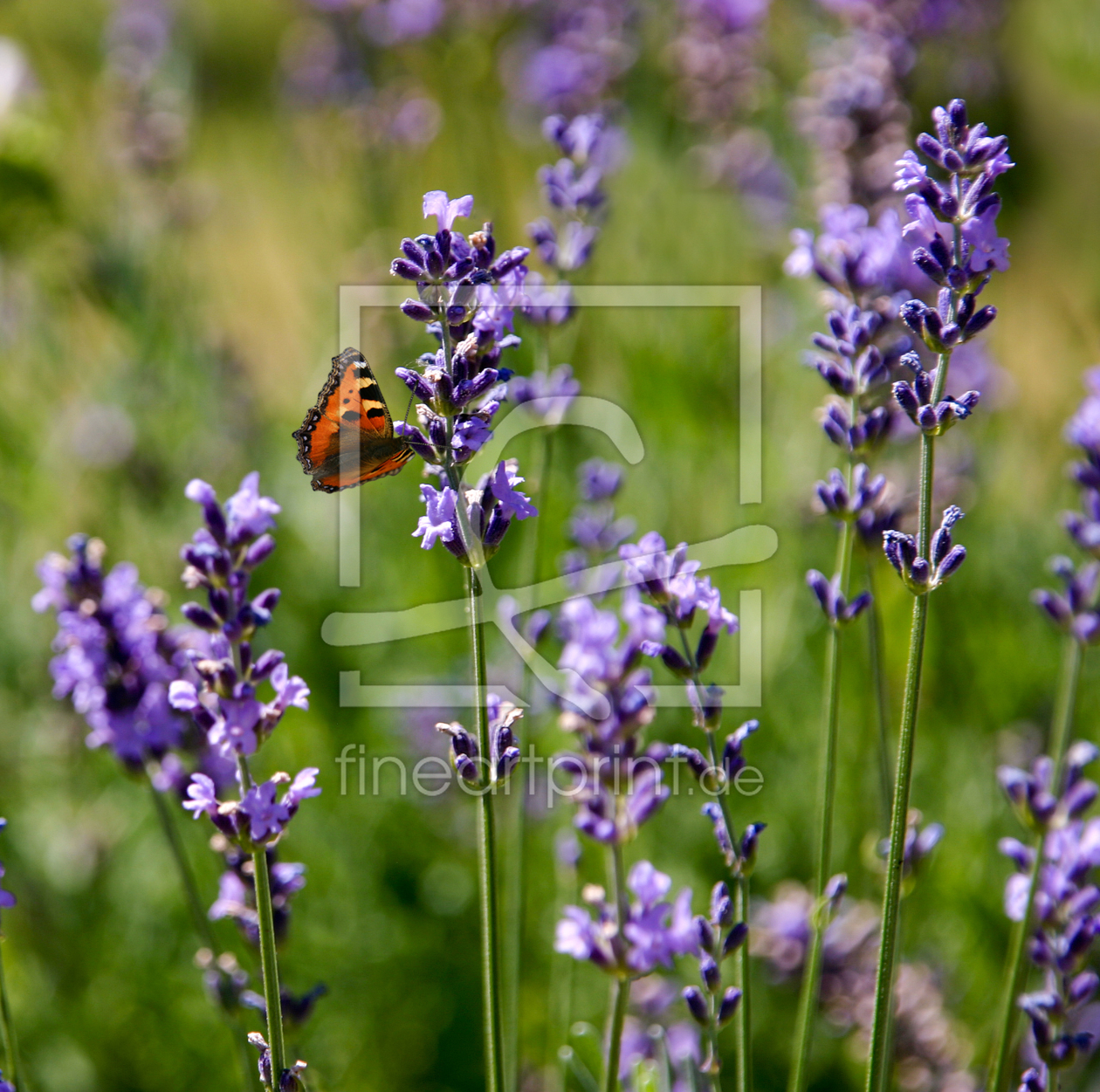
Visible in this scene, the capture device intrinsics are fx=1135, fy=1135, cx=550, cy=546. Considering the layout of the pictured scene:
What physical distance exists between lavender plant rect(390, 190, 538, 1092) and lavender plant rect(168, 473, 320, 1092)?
19 cm

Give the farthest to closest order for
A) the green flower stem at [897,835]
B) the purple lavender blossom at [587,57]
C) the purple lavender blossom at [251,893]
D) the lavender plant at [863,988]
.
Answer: the purple lavender blossom at [587,57]
the lavender plant at [863,988]
the purple lavender blossom at [251,893]
the green flower stem at [897,835]

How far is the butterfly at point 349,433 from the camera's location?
1499 millimetres

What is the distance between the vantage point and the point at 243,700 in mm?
1189

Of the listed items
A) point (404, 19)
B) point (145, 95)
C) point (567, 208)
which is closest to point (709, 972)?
point (567, 208)

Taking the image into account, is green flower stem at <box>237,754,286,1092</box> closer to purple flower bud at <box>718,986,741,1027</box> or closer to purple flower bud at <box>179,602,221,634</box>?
purple flower bud at <box>179,602,221,634</box>

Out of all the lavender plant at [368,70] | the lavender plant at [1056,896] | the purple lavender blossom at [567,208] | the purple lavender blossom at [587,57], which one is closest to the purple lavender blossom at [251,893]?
the purple lavender blossom at [567,208]

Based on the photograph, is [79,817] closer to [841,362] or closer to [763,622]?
[763,622]

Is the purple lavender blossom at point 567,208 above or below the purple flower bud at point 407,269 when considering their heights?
above

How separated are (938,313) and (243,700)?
2.74ft

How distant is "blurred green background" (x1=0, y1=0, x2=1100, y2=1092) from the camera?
8.14ft

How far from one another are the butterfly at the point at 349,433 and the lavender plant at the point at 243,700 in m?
0.26

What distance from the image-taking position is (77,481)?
3.66m

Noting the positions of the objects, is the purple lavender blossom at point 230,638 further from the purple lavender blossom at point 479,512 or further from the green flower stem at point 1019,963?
the green flower stem at point 1019,963

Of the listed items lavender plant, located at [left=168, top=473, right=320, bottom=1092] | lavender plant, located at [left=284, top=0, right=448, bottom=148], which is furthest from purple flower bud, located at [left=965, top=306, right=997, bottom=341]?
lavender plant, located at [left=284, top=0, right=448, bottom=148]
